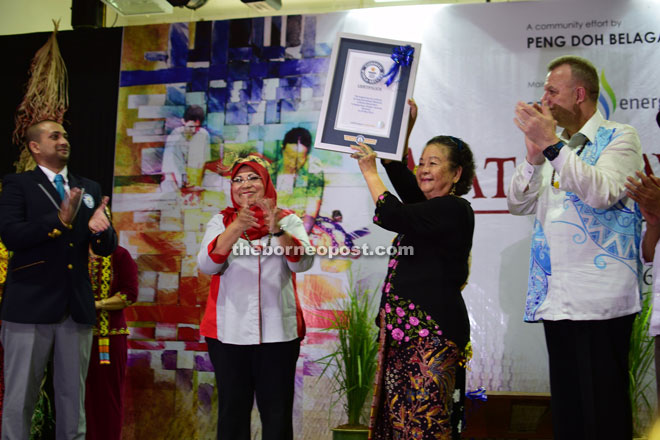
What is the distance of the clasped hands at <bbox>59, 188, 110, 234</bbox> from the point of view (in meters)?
3.12

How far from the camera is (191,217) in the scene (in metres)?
4.66

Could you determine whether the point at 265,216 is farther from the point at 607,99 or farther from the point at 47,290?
the point at 607,99

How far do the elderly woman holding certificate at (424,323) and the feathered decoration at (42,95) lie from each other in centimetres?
342

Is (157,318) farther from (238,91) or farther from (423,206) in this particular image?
(423,206)

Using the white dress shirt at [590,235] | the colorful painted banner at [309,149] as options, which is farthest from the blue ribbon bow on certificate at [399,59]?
the colorful painted banner at [309,149]

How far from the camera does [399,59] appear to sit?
2.79m

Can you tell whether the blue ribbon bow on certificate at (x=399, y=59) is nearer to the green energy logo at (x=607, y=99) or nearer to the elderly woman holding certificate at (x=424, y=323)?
the elderly woman holding certificate at (x=424, y=323)

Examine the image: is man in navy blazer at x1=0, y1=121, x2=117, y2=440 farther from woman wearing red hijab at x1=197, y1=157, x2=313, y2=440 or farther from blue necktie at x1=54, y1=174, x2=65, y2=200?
woman wearing red hijab at x1=197, y1=157, x2=313, y2=440

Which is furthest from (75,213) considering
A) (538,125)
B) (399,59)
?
(538,125)

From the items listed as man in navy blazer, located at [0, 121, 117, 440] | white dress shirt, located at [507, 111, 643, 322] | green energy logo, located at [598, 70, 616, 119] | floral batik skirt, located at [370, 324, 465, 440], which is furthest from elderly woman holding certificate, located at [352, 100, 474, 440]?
green energy logo, located at [598, 70, 616, 119]

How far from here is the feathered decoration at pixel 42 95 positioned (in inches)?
197

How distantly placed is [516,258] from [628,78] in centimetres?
138

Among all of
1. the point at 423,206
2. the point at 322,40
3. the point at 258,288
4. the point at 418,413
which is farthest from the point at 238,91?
the point at 418,413

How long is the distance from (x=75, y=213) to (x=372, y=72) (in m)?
1.58
